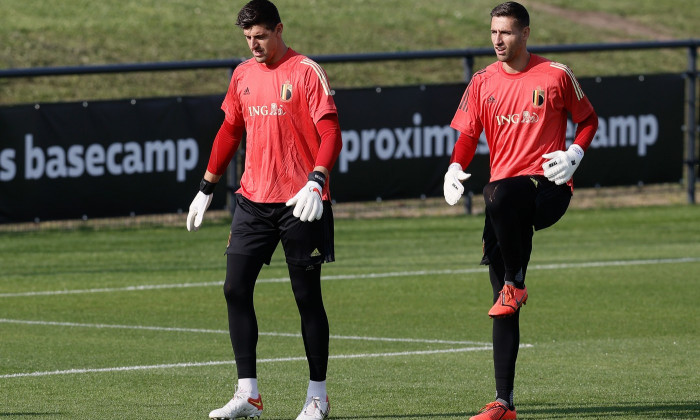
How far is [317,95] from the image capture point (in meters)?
7.11

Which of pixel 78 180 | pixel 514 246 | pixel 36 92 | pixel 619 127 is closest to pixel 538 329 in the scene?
pixel 514 246

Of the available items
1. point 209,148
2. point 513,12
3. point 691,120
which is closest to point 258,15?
point 513,12

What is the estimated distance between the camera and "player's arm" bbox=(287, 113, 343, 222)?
6.82 m

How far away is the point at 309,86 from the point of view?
23.4ft

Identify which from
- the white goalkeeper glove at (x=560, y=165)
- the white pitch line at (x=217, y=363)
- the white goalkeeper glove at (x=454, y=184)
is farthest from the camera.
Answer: the white pitch line at (x=217, y=363)

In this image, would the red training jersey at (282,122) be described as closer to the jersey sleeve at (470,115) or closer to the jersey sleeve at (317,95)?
the jersey sleeve at (317,95)

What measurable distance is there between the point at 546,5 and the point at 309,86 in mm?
34493

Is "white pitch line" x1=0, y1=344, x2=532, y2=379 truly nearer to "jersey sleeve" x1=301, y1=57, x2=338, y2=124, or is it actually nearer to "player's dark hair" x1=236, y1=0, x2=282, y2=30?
"jersey sleeve" x1=301, y1=57, x2=338, y2=124

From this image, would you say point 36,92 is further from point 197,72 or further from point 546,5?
point 546,5

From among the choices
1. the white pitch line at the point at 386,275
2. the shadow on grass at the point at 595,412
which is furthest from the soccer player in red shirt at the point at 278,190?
the white pitch line at the point at 386,275

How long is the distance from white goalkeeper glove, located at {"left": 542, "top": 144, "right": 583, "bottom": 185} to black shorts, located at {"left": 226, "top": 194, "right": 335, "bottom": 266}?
1.08 m

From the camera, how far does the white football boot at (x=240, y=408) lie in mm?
7008

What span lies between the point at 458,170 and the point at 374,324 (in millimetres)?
4007

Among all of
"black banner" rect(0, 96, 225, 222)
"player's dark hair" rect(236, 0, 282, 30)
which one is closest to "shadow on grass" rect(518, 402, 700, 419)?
"player's dark hair" rect(236, 0, 282, 30)
